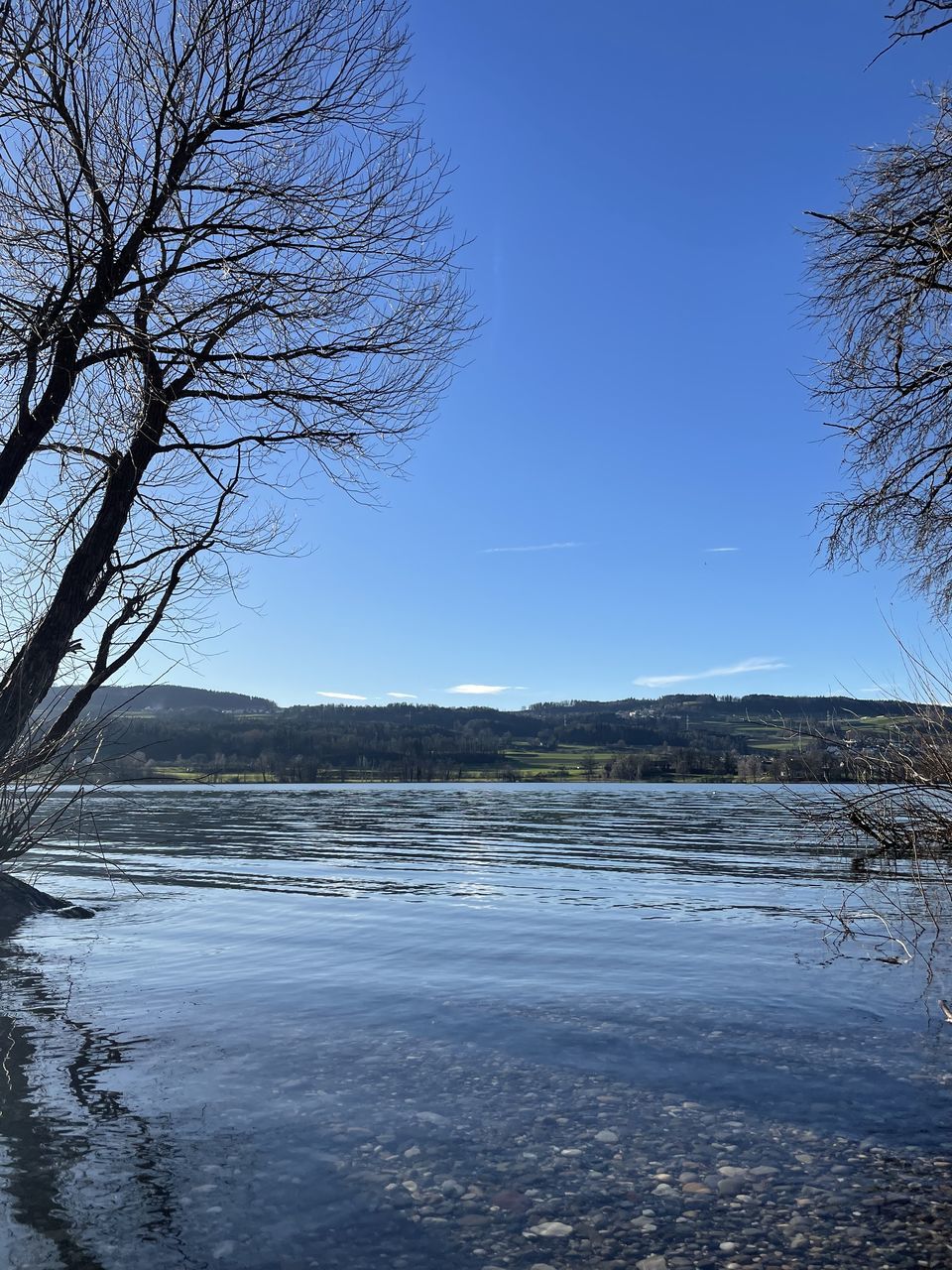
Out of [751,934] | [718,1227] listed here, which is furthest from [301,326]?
[751,934]

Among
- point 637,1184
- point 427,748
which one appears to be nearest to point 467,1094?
point 637,1184

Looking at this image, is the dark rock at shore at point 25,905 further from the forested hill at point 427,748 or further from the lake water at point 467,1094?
the forested hill at point 427,748

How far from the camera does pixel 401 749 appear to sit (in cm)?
15562

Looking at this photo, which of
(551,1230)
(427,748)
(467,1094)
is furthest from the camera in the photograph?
(427,748)

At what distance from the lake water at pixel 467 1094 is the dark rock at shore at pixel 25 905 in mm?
1002

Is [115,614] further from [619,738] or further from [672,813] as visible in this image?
[619,738]

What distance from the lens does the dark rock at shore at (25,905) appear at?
16.4 metres

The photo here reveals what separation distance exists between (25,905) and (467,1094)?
43.3 feet

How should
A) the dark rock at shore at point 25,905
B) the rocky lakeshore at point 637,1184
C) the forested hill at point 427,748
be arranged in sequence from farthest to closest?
the forested hill at point 427,748
the dark rock at shore at point 25,905
the rocky lakeshore at point 637,1184

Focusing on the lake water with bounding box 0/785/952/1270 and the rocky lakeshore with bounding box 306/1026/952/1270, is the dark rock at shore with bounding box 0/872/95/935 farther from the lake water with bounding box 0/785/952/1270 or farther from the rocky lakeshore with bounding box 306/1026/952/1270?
the rocky lakeshore with bounding box 306/1026/952/1270

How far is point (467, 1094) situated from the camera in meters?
6.92

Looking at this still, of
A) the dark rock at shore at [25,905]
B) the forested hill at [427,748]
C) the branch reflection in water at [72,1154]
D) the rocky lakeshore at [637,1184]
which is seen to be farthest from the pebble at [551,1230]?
the forested hill at [427,748]

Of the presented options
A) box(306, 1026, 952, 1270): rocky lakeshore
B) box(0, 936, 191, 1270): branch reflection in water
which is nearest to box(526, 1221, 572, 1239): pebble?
box(306, 1026, 952, 1270): rocky lakeshore

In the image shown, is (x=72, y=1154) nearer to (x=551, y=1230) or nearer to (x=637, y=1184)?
(x=551, y=1230)
